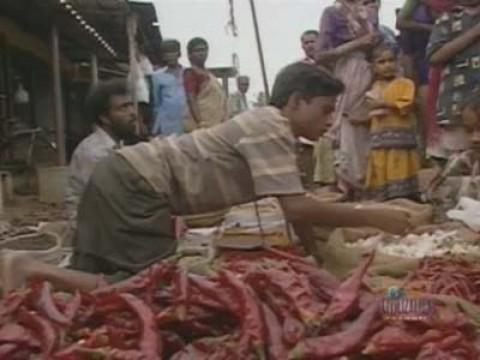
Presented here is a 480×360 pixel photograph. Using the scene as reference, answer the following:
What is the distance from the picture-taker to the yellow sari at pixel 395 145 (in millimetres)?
7535

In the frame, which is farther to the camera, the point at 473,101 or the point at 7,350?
the point at 473,101

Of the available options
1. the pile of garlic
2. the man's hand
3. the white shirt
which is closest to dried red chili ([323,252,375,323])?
the man's hand

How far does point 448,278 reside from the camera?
3984 millimetres

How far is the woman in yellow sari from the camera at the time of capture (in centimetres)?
1041

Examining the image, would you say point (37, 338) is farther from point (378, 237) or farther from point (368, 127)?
point (368, 127)

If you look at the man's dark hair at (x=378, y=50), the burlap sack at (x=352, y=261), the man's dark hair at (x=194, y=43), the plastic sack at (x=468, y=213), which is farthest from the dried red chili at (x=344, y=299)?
the man's dark hair at (x=194, y=43)

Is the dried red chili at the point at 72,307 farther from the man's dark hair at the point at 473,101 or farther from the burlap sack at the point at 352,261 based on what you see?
the man's dark hair at the point at 473,101

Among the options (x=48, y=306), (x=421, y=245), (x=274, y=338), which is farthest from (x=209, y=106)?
(x=274, y=338)

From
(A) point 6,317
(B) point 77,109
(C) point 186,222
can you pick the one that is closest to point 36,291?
(A) point 6,317

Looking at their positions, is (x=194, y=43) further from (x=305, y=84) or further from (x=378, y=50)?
(x=305, y=84)

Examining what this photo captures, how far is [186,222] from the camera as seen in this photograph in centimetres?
628

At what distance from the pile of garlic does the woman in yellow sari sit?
5202mm

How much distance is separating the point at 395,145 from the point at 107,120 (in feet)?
8.59

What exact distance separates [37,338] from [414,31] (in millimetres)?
6070
